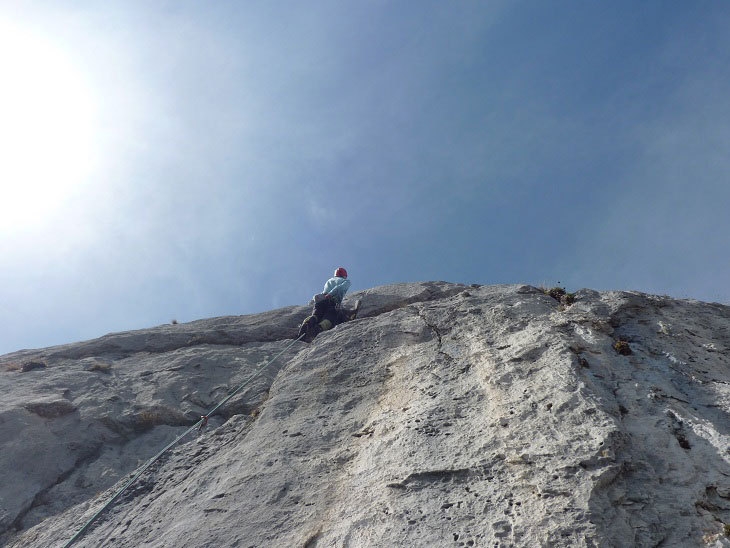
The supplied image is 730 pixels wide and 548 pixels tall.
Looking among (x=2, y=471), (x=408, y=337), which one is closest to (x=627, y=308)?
(x=408, y=337)

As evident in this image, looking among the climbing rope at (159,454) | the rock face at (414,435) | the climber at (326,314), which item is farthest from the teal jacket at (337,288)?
the climbing rope at (159,454)

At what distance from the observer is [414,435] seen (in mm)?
6984

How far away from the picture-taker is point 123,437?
9.79 m

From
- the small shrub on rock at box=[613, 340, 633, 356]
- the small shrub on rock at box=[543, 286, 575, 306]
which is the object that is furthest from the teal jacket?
the small shrub on rock at box=[613, 340, 633, 356]

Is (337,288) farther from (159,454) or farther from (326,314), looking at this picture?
(159,454)

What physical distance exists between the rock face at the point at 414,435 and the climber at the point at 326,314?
0.79m

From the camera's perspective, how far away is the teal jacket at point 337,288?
13484 millimetres

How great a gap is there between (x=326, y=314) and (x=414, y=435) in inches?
242

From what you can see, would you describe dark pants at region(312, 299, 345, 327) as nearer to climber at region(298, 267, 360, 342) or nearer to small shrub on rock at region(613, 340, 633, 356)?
climber at region(298, 267, 360, 342)

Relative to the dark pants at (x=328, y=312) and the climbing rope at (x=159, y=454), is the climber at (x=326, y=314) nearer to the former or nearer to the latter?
the dark pants at (x=328, y=312)

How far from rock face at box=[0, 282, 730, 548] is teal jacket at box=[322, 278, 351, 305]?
186 centimetres

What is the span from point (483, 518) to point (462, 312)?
4992mm

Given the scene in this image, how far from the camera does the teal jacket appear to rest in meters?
13.5

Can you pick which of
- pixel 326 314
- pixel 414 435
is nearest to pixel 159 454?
pixel 414 435
